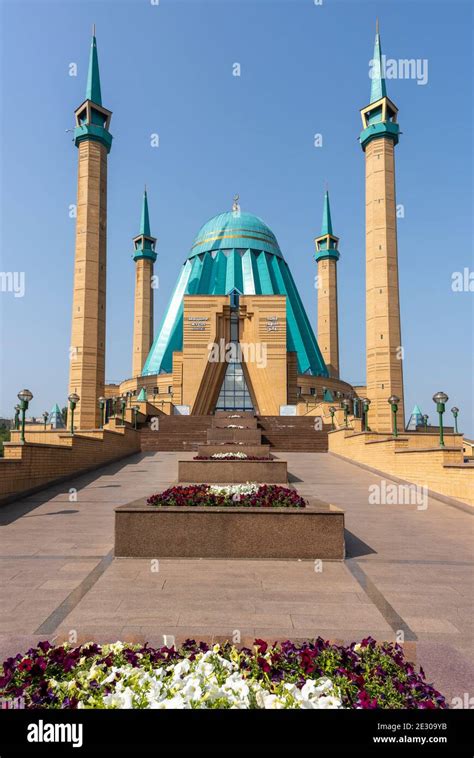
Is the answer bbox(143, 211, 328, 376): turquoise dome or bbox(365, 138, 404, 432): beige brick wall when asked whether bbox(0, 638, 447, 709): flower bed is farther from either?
bbox(143, 211, 328, 376): turquoise dome

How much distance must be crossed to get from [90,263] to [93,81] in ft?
40.0

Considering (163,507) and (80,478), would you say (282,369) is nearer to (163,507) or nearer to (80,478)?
(80,478)

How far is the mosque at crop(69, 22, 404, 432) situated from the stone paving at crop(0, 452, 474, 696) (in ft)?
69.4

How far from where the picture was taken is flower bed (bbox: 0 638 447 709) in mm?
2227

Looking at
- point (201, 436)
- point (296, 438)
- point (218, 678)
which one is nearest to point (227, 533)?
point (218, 678)

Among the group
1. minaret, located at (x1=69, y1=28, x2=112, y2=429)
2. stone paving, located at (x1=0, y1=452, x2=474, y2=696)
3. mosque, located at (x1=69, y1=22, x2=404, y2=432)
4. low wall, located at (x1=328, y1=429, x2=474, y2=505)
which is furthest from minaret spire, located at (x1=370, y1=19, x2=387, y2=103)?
stone paving, located at (x1=0, y1=452, x2=474, y2=696)

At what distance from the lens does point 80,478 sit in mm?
14617

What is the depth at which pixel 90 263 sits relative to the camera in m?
29.6

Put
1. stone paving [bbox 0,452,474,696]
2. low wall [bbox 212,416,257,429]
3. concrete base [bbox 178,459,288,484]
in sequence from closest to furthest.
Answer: stone paving [bbox 0,452,474,696] < concrete base [bbox 178,459,288,484] < low wall [bbox 212,416,257,429]

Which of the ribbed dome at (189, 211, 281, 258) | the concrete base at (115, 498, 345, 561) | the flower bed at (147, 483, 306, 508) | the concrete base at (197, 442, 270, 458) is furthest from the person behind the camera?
the ribbed dome at (189, 211, 281, 258)

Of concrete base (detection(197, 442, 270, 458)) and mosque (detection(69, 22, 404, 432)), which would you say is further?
mosque (detection(69, 22, 404, 432))

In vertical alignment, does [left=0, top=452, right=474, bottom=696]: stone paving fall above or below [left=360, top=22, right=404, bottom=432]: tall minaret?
below

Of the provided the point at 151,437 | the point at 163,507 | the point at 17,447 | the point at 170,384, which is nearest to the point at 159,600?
the point at 163,507
